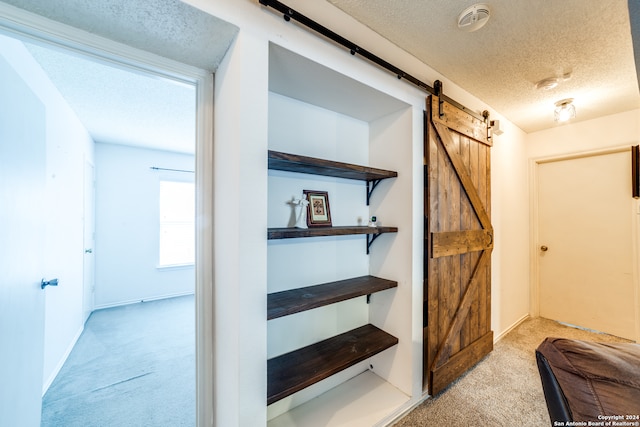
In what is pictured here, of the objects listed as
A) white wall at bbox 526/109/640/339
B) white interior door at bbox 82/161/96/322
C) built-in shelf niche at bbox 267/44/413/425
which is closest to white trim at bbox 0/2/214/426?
built-in shelf niche at bbox 267/44/413/425

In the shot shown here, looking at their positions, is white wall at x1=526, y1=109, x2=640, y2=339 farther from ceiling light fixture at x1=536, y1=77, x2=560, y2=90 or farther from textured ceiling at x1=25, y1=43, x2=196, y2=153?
textured ceiling at x1=25, y1=43, x2=196, y2=153

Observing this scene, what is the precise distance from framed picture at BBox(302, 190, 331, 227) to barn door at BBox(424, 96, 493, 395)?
74cm

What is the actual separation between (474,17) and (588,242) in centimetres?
309

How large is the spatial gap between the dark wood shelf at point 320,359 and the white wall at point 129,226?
12.2ft

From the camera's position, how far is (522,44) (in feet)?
5.12

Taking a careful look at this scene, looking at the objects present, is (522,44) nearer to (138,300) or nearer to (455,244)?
(455,244)

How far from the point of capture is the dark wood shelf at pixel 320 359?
123 centimetres

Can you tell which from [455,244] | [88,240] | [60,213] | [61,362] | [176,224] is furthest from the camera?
[176,224]

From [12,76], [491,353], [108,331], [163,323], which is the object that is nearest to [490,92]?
[491,353]

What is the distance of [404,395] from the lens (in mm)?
1678

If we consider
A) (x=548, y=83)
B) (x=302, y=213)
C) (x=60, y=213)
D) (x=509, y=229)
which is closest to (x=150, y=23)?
(x=302, y=213)

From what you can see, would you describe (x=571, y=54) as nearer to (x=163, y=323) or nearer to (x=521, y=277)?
A: (x=521, y=277)

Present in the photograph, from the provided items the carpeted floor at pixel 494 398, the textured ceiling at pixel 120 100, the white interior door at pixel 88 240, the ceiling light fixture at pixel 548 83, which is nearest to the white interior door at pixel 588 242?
the carpeted floor at pixel 494 398

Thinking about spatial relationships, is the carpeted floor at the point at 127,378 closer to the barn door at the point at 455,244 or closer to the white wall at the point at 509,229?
the barn door at the point at 455,244
